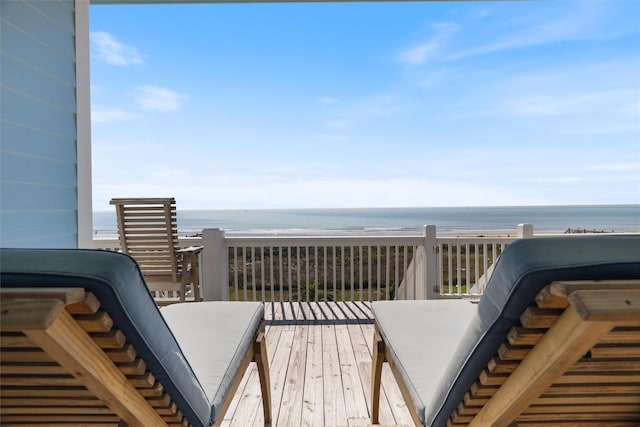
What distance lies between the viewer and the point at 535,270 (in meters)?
0.79

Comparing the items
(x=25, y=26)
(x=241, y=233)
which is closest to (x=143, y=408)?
(x=25, y=26)

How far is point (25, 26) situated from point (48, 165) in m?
0.78

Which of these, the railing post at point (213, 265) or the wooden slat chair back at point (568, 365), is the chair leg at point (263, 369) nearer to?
the wooden slat chair back at point (568, 365)

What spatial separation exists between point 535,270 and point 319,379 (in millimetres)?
2274

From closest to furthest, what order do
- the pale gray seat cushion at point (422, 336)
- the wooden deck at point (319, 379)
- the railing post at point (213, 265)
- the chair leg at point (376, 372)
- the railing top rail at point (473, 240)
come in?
the pale gray seat cushion at point (422, 336) < the chair leg at point (376, 372) < the wooden deck at point (319, 379) < the railing post at point (213, 265) < the railing top rail at point (473, 240)

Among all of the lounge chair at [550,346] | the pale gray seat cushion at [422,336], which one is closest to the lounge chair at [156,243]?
the pale gray seat cushion at [422,336]

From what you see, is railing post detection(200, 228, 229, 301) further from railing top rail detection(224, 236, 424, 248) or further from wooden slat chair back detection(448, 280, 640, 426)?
wooden slat chair back detection(448, 280, 640, 426)

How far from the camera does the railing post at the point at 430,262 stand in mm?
4895

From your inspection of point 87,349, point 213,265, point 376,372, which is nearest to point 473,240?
point 213,265

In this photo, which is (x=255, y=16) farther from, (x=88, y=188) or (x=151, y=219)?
(x=88, y=188)

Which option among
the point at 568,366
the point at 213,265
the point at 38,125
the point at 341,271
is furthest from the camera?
the point at 341,271

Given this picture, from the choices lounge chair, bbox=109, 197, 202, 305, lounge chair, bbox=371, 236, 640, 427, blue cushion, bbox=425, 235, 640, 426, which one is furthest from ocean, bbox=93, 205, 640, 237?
blue cushion, bbox=425, 235, 640, 426

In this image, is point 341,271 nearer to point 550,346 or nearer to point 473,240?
point 473,240

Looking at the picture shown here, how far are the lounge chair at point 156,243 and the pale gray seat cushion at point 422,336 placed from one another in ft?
9.45
